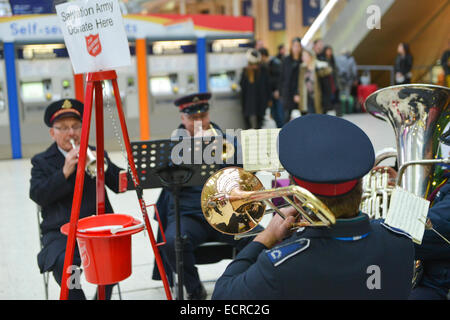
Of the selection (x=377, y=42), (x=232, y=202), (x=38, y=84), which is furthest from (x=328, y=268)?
(x=377, y=42)

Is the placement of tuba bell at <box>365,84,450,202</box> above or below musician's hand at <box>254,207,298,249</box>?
above

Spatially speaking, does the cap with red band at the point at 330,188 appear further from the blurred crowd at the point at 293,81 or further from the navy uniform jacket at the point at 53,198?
the blurred crowd at the point at 293,81

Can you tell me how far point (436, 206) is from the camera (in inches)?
82.8

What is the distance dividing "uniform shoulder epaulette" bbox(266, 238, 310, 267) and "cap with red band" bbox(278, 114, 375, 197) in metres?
0.14

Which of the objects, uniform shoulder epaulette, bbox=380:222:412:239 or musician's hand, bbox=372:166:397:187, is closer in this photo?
uniform shoulder epaulette, bbox=380:222:412:239

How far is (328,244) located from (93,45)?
1424 mm

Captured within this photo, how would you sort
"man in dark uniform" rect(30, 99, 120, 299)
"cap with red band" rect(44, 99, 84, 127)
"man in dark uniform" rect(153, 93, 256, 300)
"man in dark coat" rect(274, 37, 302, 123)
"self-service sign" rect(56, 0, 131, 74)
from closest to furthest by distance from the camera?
"self-service sign" rect(56, 0, 131, 74) → "man in dark uniform" rect(30, 99, 120, 299) → "cap with red band" rect(44, 99, 84, 127) → "man in dark uniform" rect(153, 93, 256, 300) → "man in dark coat" rect(274, 37, 302, 123)

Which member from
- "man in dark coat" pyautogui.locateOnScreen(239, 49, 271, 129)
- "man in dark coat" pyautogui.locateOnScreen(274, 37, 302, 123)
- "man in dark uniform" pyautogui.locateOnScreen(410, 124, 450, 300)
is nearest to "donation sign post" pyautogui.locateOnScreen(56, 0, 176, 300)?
"man in dark uniform" pyautogui.locateOnScreen(410, 124, 450, 300)

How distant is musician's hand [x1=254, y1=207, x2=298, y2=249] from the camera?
4.97 feet

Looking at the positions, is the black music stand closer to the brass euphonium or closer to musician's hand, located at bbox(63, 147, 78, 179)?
musician's hand, located at bbox(63, 147, 78, 179)

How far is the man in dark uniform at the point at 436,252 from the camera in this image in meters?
2.07

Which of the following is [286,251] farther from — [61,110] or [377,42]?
[377,42]

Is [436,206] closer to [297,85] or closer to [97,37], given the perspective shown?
[97,37]
